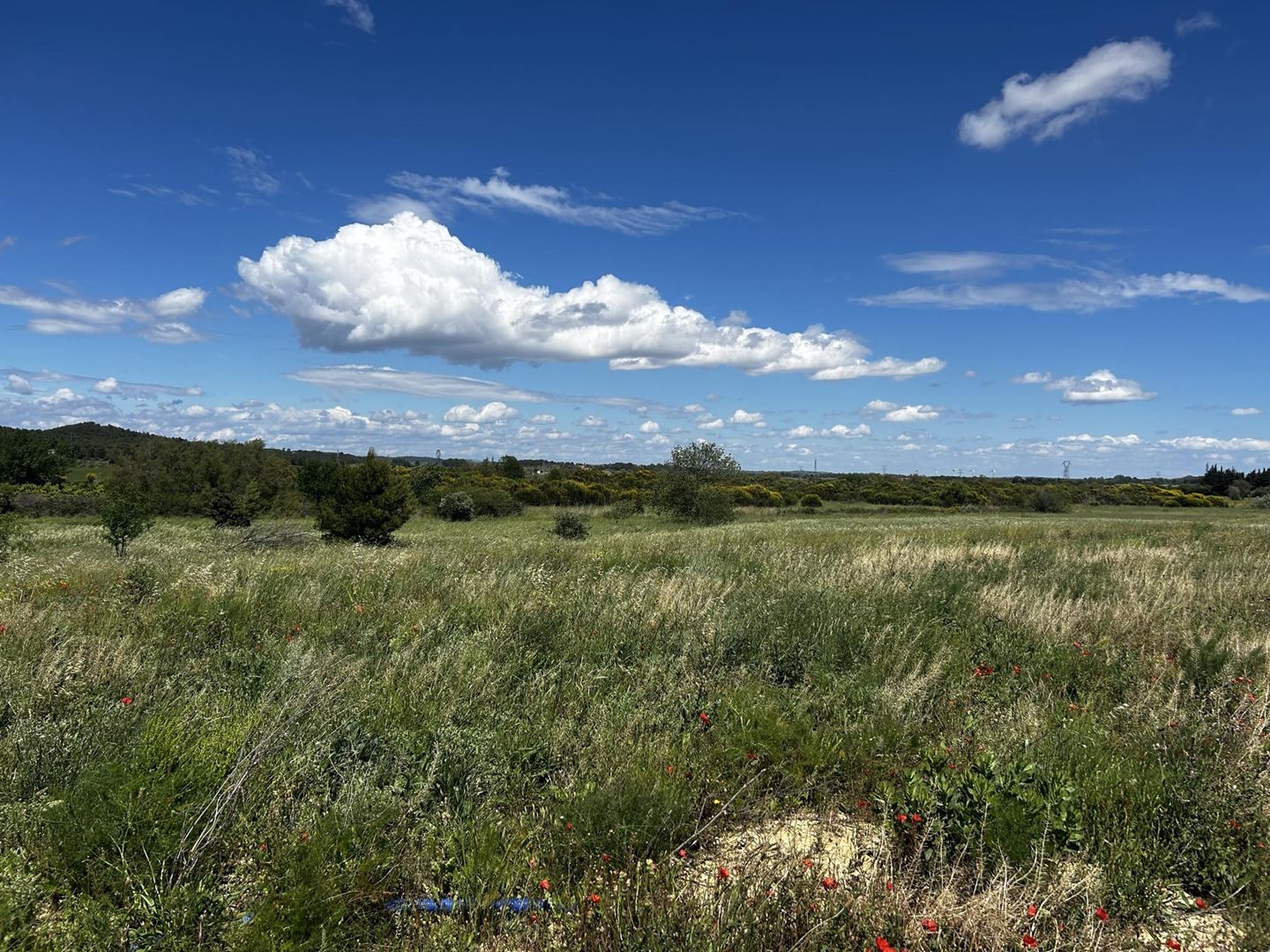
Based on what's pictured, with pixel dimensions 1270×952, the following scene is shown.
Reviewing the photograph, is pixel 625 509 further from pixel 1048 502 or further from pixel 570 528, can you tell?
pixel 1048 502

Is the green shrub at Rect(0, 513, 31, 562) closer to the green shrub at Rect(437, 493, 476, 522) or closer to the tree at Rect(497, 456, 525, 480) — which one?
the green shrub at Rect(437, 493, 476, 522)

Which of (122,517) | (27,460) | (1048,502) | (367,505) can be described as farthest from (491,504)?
(1048,502)

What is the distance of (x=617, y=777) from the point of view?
3.76 metres

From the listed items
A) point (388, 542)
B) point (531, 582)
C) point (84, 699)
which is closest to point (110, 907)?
point (84, 699)

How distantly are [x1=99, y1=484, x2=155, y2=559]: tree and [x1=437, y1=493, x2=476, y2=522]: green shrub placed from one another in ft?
119

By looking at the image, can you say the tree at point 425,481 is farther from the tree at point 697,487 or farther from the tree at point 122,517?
the tree at point 122,517

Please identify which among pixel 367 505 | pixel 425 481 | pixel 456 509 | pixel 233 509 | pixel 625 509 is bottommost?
pixel 456 509

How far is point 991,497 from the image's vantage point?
77.5 metres

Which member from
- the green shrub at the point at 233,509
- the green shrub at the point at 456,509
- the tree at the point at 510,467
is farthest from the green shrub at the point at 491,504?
the tree at the point at 510,467

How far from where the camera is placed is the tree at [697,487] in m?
51.8

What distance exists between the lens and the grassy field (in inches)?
109

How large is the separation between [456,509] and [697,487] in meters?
20.0

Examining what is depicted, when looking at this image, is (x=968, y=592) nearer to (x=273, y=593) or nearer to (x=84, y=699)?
(x=273, y=593)

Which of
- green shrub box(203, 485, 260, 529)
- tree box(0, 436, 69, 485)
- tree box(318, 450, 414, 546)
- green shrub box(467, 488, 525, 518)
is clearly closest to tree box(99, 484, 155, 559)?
tree box(318, 450, 414, 546)
